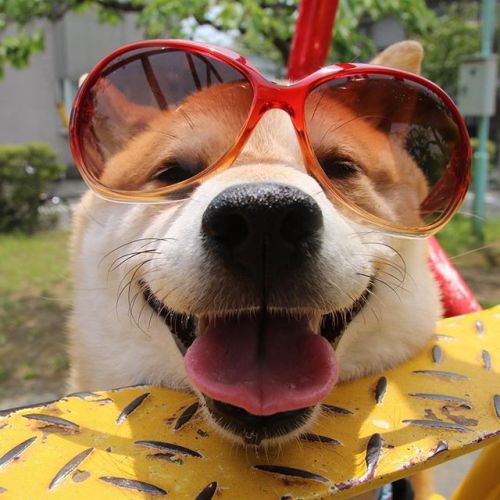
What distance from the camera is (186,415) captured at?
107 centimetres

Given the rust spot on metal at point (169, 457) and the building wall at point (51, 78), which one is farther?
the building wall at point (51, 78)

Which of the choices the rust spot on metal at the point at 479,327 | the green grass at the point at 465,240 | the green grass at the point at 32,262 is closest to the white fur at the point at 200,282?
the rust spot on metal at the point at 479,327

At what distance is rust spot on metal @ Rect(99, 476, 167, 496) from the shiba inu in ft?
0.58

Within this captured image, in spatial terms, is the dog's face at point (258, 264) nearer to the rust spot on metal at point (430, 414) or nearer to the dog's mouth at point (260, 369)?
the dog's mouth at point (260, 369)

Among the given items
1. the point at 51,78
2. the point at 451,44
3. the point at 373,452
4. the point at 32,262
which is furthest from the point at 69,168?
the point at 373,452

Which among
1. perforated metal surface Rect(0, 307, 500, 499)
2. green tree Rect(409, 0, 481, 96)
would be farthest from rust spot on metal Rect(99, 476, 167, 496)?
green tree Rect(409, 0, 481, 96)

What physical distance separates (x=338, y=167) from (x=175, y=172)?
40 cm

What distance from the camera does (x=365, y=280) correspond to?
122 cm

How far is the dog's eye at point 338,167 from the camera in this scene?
1392mm

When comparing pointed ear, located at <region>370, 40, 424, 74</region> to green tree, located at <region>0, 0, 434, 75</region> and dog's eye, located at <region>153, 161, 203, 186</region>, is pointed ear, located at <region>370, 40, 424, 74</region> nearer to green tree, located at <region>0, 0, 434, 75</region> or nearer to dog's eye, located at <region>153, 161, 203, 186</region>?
dog's eye, located at <region>153, 161, 203, 186</region>

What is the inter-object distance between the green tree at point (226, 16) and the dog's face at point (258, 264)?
1.98 metres

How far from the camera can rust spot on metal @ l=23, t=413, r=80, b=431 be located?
0.99 meters

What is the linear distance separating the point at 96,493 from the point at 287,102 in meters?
0.83

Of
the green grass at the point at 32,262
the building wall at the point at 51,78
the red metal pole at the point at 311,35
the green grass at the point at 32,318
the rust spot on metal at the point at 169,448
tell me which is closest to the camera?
the rust spot on metal at the point at 169,448
